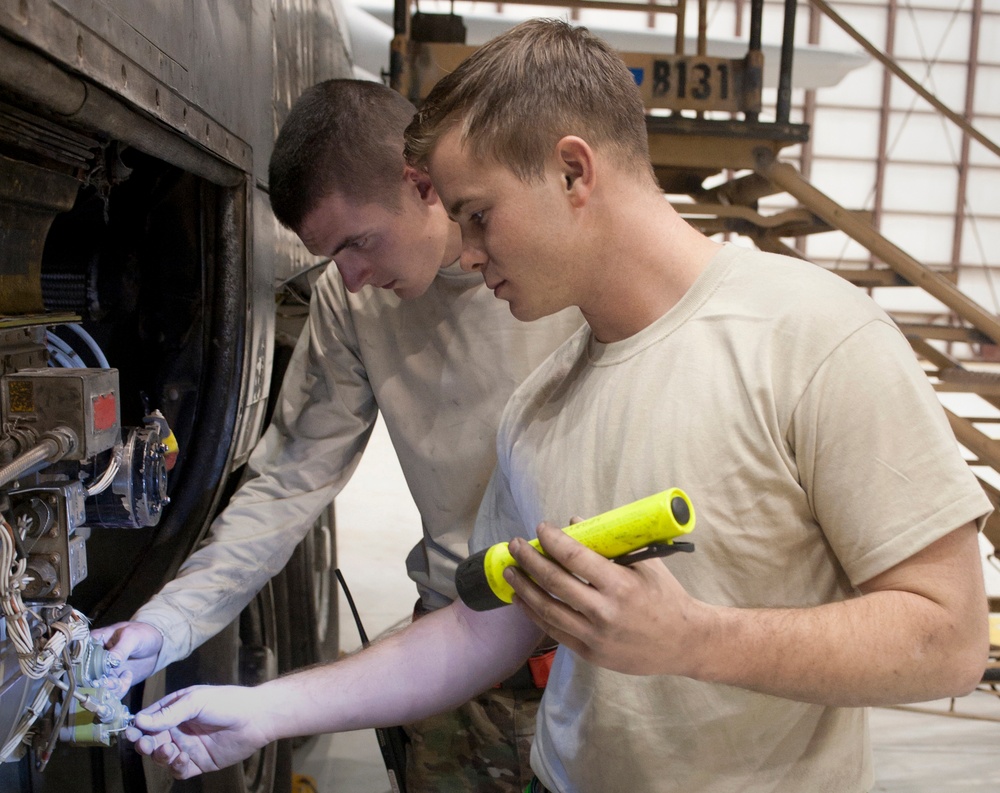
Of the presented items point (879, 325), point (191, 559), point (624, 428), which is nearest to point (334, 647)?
point (191, 559)

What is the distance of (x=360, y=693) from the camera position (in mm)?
1379

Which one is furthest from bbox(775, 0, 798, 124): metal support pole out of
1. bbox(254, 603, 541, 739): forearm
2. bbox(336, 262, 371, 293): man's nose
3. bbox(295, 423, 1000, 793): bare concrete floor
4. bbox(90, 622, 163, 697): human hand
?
bbox(90, 622, 163, 697): human hand

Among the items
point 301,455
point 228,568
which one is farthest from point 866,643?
point 301,455

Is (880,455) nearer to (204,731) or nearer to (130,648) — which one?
(204,731)

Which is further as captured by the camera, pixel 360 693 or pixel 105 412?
pixel 360 693

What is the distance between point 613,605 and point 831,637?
24 cm

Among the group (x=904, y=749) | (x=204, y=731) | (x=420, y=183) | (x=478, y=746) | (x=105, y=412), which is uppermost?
(x=420, y=183)

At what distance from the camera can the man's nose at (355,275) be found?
1750 millimetres

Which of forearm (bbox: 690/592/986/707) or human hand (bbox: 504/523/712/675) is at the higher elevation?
human hand (bbox: 504/523/712/675)

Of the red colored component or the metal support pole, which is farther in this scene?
the metal support pole

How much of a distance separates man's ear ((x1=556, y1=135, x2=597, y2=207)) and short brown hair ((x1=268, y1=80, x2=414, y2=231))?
70cm

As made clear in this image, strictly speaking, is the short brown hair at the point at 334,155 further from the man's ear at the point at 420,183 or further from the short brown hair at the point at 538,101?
the short brown hair at the point at 538,101

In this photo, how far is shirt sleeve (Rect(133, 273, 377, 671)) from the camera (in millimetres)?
1793

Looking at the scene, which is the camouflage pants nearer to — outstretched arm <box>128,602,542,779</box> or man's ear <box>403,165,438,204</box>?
outstretched arm <box>128,602,542,779</box>
